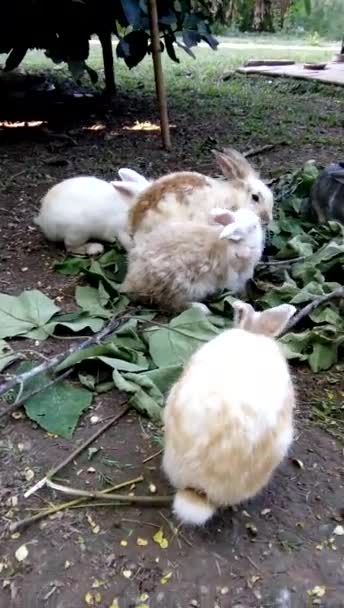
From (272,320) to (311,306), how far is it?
0.60 m

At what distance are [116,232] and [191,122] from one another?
3.15 meters

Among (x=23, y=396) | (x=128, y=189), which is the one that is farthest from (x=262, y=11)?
(x=23, y=396)

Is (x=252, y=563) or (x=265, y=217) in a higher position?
(x=265, y=217)

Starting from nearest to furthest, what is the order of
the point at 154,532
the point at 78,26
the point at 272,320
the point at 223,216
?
the point at 154,532 → the point at 272,320 → the point at 223,216 → the point at 78,26

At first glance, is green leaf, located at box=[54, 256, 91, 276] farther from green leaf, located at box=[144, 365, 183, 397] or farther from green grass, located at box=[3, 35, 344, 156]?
green grass, located at box=[3, 35, 344, 156]

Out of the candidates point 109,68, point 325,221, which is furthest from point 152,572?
point 109,68

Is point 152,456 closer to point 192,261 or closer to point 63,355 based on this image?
point 63,355

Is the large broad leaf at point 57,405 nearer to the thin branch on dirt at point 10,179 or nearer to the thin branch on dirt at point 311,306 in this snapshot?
the thin branch on dirt at point 311,306

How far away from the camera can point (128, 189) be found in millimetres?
3445

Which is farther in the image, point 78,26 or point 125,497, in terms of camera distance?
point 78,26

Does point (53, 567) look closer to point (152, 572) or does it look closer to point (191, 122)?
point (152, 572)

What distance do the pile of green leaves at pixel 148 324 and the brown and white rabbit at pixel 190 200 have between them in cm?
19

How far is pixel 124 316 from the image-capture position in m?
2.81

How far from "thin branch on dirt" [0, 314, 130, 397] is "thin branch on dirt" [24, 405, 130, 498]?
321 millimetres
